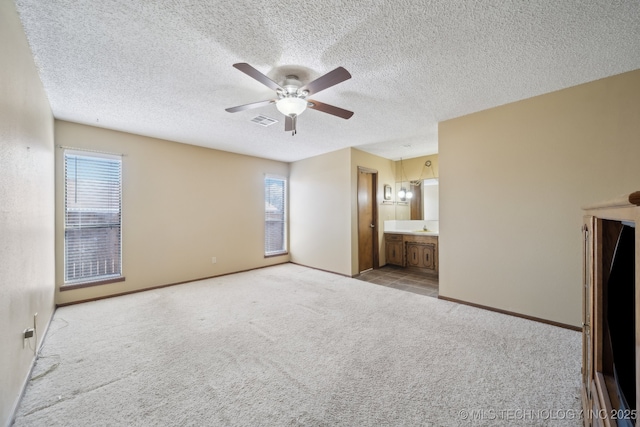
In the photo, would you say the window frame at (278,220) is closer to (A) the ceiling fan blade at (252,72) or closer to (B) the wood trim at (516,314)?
(B) the wood trim at (516,314)

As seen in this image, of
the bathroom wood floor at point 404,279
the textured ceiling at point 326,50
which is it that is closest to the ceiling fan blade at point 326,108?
the textured ceiling at point 326,50

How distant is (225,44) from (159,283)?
12.7 ft

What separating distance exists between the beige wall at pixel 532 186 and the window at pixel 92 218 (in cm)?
484

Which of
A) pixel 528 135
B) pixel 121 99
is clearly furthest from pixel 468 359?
pixel 121 99

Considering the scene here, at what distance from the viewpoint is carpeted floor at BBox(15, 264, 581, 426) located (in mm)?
1543

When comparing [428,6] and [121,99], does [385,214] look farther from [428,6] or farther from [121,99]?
[121,99]

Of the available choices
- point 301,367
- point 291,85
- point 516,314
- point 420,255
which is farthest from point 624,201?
point 420,255

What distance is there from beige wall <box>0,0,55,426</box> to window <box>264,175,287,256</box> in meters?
3.57

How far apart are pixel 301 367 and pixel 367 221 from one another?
3.62 m

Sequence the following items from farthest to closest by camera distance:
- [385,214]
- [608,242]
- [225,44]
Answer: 1. [385,214]
2. [225,44]
3. [608,242]

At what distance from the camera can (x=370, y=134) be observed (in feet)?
13.2

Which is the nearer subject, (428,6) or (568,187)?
(428,6)

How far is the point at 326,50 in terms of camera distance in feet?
6.35

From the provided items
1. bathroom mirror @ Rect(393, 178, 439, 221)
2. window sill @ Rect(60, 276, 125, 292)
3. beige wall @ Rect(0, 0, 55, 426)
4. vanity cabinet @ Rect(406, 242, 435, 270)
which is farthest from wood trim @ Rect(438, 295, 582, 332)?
window sill @ Rect(60, 276, 125, 292)
